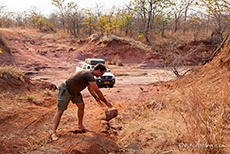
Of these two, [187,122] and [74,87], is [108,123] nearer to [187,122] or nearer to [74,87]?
[74,87]

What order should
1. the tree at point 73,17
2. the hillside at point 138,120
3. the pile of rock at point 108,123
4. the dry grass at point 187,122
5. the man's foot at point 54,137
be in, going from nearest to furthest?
the dry grass at point 187,122 → the hillside at point 138,120 → the man's foot at point 54,137 → the pile of rock at point 108,123 → the tree at point 73,17

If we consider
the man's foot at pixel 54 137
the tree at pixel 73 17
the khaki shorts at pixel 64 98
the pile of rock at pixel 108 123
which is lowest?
the pile of rock at pixel 108 123

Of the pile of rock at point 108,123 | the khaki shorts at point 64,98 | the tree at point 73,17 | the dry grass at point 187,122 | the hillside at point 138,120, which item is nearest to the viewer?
the dry grass at point 187,122

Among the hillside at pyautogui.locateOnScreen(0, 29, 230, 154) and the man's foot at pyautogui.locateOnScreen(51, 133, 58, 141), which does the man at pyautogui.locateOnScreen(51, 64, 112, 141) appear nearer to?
the man's foot at pyautogui.locateOnScreen(51, 133, 58, 141)

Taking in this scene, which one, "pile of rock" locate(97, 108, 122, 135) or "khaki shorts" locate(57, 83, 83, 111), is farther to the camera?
"pile of rock" locate(97, 108, 122, 135)

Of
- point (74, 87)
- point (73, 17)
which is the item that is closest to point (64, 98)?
point (74, 87)

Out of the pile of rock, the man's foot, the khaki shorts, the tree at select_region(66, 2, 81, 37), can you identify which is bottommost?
the pile of rock

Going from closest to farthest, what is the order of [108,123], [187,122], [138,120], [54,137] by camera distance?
[54,137], [187,122], [108,123], [138,120]

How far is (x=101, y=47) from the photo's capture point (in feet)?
80.2

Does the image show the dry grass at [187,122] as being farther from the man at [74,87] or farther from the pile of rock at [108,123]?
the man at [74,87]

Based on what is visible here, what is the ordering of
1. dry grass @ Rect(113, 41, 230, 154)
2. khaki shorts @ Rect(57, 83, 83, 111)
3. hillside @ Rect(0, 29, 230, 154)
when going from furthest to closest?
khaki shorts @ Rect(57, 83, 83, 111), hillside @ Rect(0, 29, 230, 154), dry grass @ Rect(113, 41, 230, 154)

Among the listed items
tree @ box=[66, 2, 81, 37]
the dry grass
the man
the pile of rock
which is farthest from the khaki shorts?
tree @ box=[66, 2, 81, 37]

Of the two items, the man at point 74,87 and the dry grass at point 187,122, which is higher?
the man at point 74,87

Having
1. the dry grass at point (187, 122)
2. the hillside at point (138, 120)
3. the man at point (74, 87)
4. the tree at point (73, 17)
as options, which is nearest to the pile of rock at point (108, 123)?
the hillside at point (138, 120)
